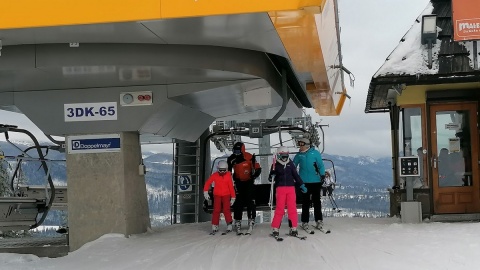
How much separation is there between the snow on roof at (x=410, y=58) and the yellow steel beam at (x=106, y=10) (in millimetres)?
6484

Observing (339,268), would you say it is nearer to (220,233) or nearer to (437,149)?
(220,233)

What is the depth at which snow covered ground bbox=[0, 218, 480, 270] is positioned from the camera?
8648 mm

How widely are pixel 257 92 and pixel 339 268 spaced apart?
5082 millimetres

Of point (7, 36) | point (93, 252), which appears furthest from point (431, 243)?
point (7, 36)

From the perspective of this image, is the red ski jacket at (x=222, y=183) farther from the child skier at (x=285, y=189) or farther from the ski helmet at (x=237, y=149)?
the child skier at (x=285, y=189)

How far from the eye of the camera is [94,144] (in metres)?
11.7

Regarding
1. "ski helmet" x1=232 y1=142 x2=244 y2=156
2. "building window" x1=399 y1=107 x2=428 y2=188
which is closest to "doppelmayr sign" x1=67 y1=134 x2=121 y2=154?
"ski helmet" x1=232 y1=142 x2=244 y2=156

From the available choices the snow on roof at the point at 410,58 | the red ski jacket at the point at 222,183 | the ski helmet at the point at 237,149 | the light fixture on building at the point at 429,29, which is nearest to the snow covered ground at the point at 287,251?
the red ski jacket at the point at 222,183

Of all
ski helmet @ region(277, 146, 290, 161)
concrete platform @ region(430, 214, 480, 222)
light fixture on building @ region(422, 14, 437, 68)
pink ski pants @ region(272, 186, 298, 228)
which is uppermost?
light fixture on building @ region(422, 14, 437, 68)

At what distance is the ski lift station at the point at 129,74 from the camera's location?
7719mm

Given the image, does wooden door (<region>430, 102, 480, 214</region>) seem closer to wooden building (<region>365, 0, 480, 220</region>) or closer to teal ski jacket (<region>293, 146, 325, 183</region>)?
wooden building (<region>365, 0, 480, 220</region>)

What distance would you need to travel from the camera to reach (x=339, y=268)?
27.0 ft

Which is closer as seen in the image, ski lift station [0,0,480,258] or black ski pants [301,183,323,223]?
ski lift station [0,0,480,258]

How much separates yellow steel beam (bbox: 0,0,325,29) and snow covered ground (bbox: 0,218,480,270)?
3631 mm
